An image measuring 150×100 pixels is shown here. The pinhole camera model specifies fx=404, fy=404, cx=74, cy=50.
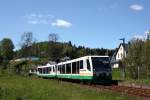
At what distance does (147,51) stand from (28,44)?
99.9m

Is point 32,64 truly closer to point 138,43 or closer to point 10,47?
point 10,47

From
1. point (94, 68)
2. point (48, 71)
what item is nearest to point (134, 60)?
point (94, 68)

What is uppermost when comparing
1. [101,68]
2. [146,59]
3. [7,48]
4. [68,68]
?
[7,48]

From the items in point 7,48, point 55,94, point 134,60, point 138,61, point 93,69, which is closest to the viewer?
point 55,94

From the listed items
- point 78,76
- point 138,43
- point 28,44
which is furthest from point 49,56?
point 78,76

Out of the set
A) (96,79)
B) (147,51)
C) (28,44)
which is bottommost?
(96,79)

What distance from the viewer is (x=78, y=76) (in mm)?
41812

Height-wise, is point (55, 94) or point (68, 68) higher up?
point (68, 68)

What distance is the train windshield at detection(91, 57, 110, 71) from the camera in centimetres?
3784

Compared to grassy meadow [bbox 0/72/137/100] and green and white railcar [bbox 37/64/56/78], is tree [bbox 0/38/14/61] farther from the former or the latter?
grassy meadow [bbox 0/72/137/100]

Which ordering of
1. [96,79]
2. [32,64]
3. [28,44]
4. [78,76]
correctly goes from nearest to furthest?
[96,79]
[78,76]
[32,64]
[28,44]

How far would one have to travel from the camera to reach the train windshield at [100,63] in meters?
37.8

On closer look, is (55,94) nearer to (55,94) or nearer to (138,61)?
(55,94)

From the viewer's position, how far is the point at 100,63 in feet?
126
